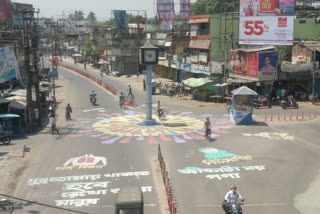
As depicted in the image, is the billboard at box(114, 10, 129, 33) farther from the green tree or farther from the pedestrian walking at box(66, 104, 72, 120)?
the green tree

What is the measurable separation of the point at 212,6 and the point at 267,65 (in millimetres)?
91573

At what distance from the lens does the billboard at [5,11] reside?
146 ft

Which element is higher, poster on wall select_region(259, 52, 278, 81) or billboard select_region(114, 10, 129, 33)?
billboard select_region(114, 10, 129, 33)

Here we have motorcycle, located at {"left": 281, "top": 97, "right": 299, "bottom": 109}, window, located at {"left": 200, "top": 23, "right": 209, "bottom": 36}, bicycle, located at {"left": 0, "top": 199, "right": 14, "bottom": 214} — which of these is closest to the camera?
bicycle, located at {"left": 0, "top": 199, "right": 14, "bottom": 214}

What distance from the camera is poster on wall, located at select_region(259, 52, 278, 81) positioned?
38.8 meters

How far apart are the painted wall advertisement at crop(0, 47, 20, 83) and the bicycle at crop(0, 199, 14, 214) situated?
1731 centimetres

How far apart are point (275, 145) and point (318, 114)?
11586mm

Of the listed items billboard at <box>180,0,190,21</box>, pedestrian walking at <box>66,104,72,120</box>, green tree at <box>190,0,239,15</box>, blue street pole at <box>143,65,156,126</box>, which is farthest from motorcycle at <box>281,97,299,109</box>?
green tree at <box>190,0,239,15</box>

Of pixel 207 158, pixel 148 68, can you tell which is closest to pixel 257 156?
pixel 207 158

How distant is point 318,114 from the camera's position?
111 feet

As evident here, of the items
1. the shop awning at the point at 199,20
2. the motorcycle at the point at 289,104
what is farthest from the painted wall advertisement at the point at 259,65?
the shop awning at the point at 199,20

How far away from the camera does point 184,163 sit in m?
20.9

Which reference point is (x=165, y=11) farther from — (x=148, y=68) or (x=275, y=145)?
(x=275, y=145)

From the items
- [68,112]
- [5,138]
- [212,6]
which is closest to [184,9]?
[68,112]
